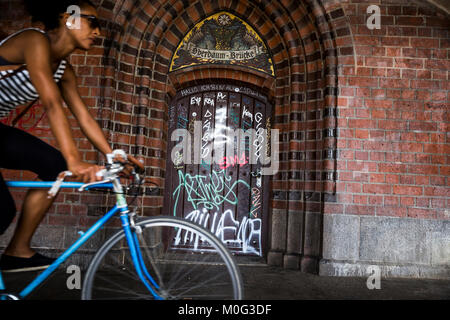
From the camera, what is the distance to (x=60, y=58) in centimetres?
192

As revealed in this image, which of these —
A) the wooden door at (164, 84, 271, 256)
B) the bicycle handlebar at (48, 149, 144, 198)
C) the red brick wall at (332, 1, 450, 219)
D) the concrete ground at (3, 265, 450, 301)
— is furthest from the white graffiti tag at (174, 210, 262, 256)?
the bicycle handlebar at (48, 149, 144, 198)

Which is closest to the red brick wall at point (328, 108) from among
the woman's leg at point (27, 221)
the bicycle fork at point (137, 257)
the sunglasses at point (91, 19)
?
the woman's leg at point (27, 221)

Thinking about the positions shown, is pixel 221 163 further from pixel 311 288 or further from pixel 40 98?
pixel 40 98

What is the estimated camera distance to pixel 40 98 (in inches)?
66.6

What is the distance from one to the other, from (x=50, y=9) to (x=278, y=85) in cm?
310

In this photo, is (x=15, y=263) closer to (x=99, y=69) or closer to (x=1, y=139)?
(x=1, y=139)

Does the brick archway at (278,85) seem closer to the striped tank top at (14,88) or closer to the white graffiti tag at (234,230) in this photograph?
the white graffiti tag at (234,230)

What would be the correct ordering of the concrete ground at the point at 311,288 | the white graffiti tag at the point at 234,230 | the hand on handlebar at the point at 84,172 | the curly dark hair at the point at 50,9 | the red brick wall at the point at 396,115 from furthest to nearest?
the white graffiti tag at the point at 234,230 < the red brick wall at the point at 396,115 < the concrete ground at the point at 311,288 < the curly dark hair at the point at 50,9 < the hand on handlebar at the point at 84,172

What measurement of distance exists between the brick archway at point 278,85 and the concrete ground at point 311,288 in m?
0.41

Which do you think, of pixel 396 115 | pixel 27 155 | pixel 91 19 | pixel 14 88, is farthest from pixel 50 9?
pixel 396 115

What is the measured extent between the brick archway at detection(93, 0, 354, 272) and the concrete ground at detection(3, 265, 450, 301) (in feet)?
1.33

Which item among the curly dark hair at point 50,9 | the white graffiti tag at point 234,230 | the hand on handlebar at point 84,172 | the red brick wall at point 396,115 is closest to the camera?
the hand on handlebar at point 84,172

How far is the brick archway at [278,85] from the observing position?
3898 mm

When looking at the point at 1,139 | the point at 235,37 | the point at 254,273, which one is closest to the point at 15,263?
the point at 1,139
